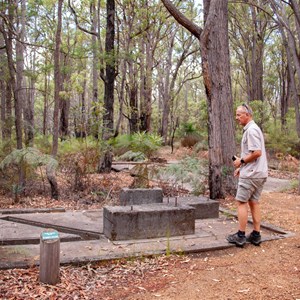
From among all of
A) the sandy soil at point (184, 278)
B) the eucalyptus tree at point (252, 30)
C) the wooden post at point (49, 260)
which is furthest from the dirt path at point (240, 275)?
the eucalyptus tree at point (252, 30)

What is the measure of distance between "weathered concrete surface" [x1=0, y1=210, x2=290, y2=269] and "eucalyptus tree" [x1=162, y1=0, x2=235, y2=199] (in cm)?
229

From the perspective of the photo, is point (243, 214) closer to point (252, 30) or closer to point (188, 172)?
point (188, 172)

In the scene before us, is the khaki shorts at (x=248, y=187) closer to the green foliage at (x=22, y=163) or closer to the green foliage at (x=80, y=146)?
the green foliage at (x=22, y=163)

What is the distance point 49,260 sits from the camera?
14.2 ft

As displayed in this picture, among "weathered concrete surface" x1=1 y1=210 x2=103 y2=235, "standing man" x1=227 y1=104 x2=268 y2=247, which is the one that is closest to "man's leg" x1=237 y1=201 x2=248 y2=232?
"standing man" x1=227 y1=104 x2=268 y2=247

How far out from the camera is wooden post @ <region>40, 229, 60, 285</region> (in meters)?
4.34

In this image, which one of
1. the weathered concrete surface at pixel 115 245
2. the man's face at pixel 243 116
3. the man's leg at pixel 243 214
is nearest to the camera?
the weathered concrete surface at pixel 115 245

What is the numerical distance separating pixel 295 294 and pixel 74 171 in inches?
288

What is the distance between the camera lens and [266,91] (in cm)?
4366

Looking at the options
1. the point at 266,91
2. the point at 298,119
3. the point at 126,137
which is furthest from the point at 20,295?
the point at 266,91

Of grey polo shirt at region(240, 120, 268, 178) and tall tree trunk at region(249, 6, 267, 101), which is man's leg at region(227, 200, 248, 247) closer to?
grey polo shirt at region(240, 120, 268, 178)

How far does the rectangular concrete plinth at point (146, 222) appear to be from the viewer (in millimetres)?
6020

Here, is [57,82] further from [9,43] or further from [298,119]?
[298,119]

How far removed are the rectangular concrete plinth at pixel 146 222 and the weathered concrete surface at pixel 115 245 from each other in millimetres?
105
